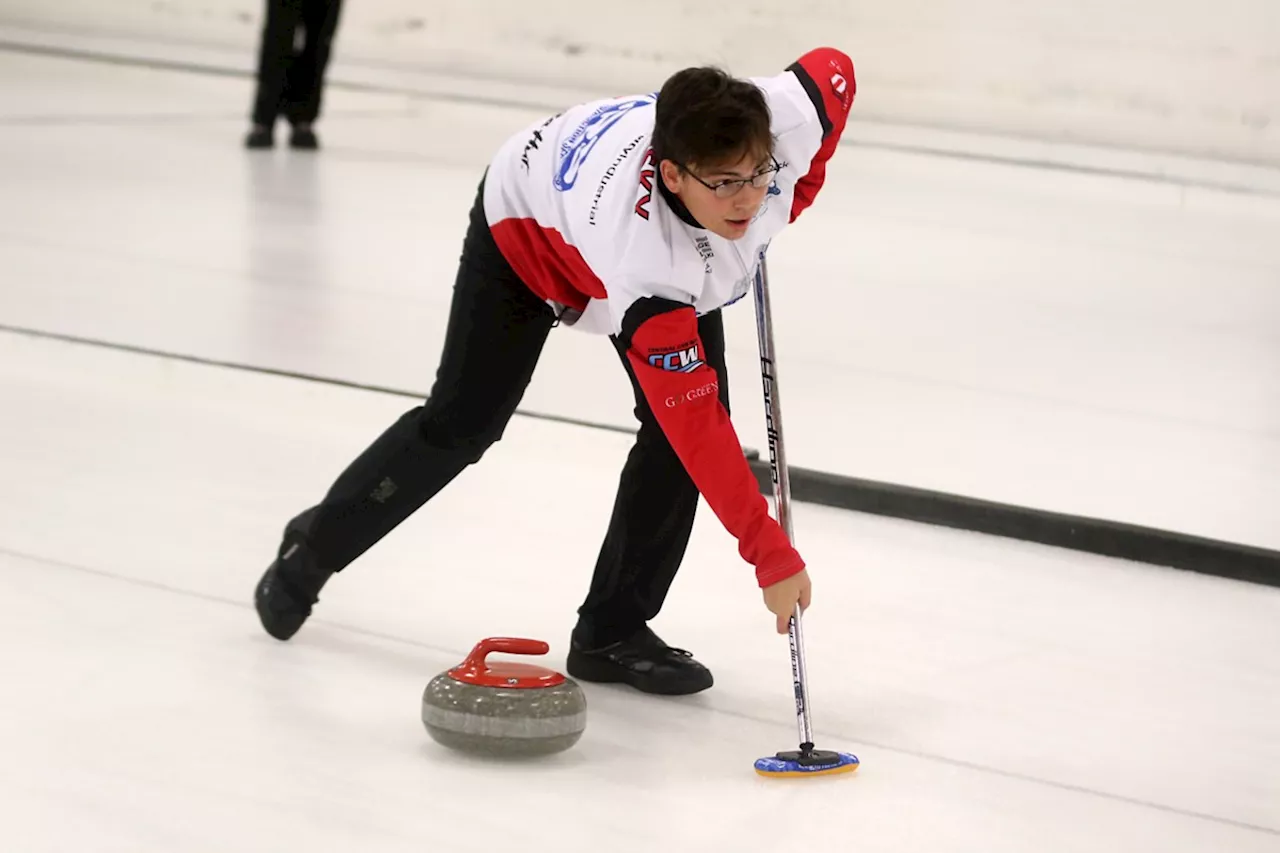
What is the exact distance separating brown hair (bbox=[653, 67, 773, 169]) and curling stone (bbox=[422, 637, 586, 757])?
2.21ft

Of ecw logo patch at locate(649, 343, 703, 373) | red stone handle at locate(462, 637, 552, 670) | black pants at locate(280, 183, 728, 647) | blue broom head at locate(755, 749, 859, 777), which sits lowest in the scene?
blue broom head at locate(755, 749, 859, 777)

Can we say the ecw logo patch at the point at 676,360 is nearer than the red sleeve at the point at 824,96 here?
Yes

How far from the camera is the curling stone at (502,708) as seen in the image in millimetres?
2246

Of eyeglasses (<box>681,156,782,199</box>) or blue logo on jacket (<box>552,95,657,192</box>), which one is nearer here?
eyeglasses (<box>681,156,782,199</box>)

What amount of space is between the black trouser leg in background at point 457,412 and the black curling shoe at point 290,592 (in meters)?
0.02

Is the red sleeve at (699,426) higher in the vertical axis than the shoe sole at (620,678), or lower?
higher

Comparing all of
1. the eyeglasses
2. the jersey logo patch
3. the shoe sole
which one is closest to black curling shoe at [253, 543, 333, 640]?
the shoe sole

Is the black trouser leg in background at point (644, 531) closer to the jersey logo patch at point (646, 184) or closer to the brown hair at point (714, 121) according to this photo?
the jersey logo patch at point (646, 184)

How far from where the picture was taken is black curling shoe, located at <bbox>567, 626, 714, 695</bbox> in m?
2.58

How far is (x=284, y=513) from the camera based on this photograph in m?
3.29

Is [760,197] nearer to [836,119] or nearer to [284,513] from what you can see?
[836,119]

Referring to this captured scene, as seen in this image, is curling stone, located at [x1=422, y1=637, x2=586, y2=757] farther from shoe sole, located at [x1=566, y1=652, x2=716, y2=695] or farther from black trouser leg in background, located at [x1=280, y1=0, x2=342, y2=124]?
black trouser leg in background, located at [x1=280, y1=0, x2=342, y2=124]

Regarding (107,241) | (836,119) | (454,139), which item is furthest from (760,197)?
(454,139)

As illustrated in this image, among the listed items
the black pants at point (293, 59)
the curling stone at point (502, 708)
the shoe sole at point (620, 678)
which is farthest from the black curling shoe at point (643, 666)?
the black pants at point (293, 59)
